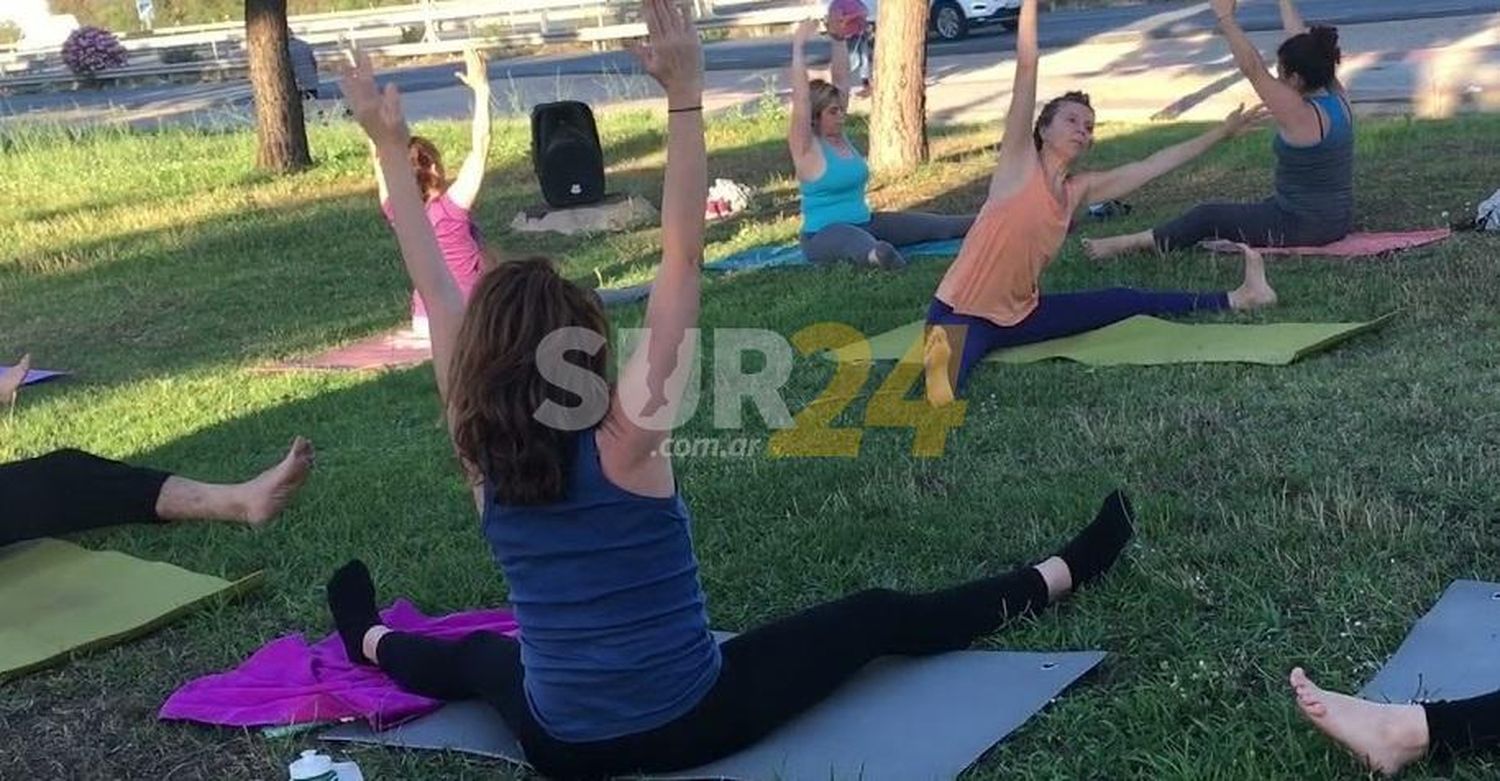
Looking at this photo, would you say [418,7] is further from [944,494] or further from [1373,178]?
[944,494]

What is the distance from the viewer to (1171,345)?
5.71 meters

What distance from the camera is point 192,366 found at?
25.6ft

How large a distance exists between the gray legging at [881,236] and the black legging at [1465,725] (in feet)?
18.1

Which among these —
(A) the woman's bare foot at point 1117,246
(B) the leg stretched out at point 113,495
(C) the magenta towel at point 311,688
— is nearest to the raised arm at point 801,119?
(A) the woman's bare foot at point 1117,246

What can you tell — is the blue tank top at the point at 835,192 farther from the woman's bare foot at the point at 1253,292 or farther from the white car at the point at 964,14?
the white car at the point at 964,14

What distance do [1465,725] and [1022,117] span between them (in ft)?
11.1

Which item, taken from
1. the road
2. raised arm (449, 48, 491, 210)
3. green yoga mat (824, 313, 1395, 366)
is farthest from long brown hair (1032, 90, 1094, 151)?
the road

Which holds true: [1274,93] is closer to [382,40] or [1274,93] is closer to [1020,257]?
[1020,257]

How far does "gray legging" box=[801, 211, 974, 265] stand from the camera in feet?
26.7

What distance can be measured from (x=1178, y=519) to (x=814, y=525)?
3.11ft

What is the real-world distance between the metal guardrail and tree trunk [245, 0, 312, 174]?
13.2m

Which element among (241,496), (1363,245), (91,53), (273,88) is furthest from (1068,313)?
(91,53)

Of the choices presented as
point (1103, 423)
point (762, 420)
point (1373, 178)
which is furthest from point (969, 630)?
point (1373, 178)

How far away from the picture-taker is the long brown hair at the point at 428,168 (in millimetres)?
6590
